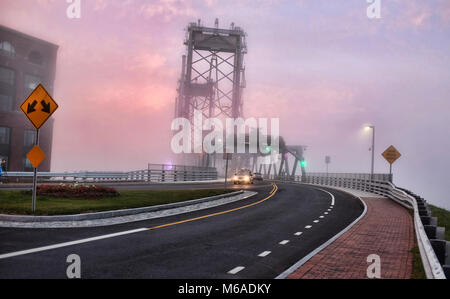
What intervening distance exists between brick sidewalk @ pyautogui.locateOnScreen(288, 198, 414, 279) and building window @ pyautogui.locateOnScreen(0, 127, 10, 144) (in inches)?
2338

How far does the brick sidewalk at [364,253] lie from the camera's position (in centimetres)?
794

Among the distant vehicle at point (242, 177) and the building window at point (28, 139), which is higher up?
the building window at point (28, 139)

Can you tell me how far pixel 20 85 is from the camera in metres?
67.6

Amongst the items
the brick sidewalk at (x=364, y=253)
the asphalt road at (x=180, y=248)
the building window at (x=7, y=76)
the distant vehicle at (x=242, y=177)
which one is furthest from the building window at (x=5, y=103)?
the brick sidewalk at (x=364, y=253)

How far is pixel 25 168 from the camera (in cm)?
6425

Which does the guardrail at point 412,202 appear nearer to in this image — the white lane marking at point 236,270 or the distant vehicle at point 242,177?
the white lane marking at point 236,270

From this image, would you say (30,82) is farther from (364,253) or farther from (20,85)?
(364,253)

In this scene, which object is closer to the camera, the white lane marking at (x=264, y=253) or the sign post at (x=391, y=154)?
the white lane marking at (x=264, y=253)

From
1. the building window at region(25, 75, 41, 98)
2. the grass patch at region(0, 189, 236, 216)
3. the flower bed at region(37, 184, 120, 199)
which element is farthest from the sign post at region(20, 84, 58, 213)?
the building window at region(25, 75, 41, 98)

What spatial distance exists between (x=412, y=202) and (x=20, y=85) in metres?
64.7

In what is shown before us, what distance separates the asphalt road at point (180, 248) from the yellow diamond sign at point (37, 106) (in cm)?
415

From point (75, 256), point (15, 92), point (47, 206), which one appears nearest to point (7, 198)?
point (47, 206)

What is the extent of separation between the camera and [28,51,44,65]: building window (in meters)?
70.1

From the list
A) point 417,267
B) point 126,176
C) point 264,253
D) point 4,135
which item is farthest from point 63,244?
point 4,135
